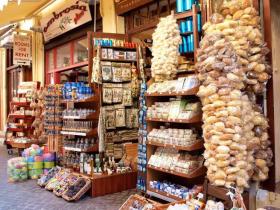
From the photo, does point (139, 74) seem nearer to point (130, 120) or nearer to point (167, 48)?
point (130, 120)

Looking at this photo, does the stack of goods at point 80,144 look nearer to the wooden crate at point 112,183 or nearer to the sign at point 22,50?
the wooden crate at point 112,183

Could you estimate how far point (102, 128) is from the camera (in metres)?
5.49

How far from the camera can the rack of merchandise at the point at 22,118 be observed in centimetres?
972

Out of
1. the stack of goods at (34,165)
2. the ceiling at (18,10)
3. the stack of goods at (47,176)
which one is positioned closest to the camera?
the stack of goods at (47,176)

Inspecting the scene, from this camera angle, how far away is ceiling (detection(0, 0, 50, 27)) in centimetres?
996

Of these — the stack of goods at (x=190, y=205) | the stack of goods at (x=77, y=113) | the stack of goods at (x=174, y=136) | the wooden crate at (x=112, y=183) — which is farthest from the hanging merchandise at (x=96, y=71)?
the stack of goods at (x=190, y=205)

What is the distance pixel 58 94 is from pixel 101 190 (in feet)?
8.01

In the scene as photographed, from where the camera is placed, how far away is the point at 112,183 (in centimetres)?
538

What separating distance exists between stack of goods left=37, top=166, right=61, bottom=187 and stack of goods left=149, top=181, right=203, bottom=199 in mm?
2181

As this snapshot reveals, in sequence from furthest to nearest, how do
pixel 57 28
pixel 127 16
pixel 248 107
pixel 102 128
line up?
1. pixel 57 28
2. pixel 127 16
3. pixel 102 128
4. pixel 248 107

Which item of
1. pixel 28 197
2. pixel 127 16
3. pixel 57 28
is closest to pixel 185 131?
pixel 28 197

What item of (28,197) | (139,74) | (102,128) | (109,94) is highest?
(139,74)

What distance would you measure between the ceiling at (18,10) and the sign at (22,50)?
887 mm

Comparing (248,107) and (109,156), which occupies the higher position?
(248,107)
